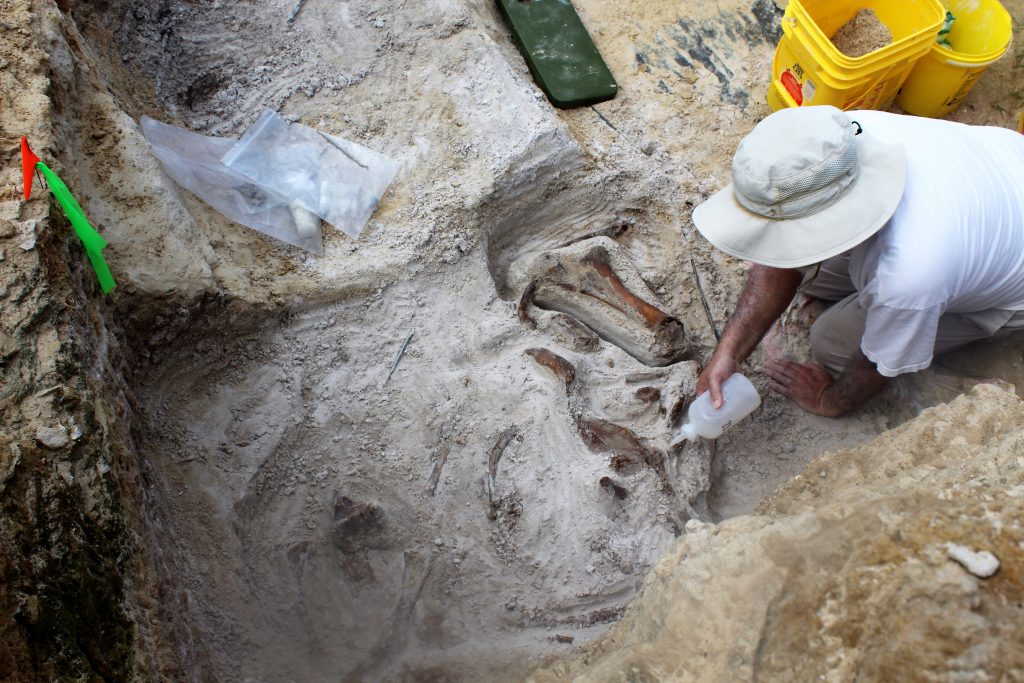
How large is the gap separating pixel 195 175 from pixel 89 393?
1215 mm

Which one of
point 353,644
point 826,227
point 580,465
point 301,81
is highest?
point 301,81

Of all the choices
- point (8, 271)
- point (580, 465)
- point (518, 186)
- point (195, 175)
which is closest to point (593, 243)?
point (518, 186)

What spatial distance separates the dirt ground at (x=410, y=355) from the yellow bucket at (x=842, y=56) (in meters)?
0.23

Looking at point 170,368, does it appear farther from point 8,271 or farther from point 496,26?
point 496,26

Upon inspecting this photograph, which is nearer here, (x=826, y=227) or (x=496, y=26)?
(x=826, y=227)

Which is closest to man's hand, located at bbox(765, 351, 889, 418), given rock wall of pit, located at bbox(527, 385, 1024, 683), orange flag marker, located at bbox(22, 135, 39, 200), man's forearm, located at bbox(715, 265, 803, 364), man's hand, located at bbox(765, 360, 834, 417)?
man's hand, located at bbox(765, 360, 834, 417)

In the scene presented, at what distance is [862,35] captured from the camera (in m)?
3.21

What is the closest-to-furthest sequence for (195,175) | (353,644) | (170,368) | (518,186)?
(353,644) → (170,368) → (195,175) → (518,186)

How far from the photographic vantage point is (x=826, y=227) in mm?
1916

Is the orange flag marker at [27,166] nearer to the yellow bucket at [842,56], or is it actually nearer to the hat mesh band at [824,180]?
the hat mesh band at [824,180]

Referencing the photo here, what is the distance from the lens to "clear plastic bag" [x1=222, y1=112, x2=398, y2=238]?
8.82 feet

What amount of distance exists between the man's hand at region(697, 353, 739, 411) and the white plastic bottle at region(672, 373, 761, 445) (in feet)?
0.06

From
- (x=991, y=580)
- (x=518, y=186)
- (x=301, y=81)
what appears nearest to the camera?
(x=991, y=580)

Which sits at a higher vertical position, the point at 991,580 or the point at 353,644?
the point at 991,580
